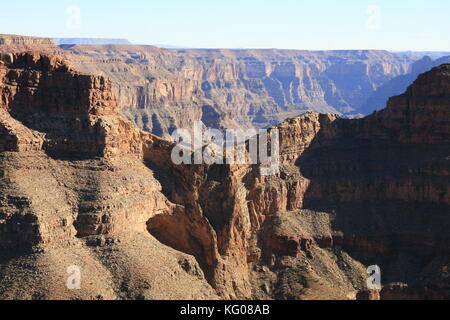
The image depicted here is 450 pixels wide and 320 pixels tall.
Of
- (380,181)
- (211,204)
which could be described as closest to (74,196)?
(211,204)

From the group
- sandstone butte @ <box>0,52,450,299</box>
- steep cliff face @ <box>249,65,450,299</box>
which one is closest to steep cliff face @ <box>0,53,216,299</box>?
sandstone butte @ <box>0,52,450,299</box>

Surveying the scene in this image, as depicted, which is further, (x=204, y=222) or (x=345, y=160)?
(x=345, y=160)

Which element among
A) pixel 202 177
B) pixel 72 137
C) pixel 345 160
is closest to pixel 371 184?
pixel 345 160

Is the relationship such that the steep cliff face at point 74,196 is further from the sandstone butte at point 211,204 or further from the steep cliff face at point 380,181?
the steep cliff face at point 380,181

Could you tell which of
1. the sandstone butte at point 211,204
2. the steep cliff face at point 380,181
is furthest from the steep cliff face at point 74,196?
the steep cliff face at point 380,181

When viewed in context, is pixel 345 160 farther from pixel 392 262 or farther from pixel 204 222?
pixel 204 222

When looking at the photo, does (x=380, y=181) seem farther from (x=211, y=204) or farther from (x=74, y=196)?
(x=74, y=196)
